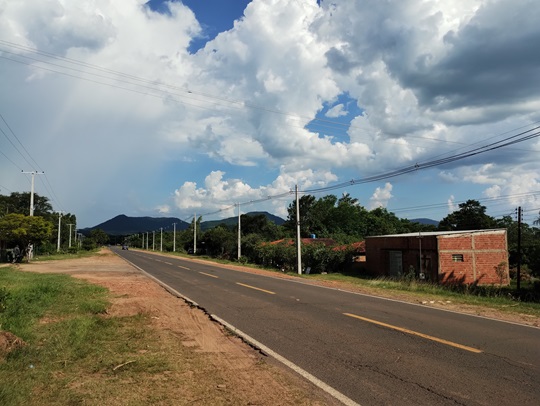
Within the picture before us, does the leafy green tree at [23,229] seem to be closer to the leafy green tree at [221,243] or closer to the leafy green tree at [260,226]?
the leafy green tree at [221,243]

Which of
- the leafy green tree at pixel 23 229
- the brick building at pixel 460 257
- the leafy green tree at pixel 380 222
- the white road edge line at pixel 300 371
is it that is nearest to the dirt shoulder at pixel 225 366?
the white road edge line at pixel 300 371

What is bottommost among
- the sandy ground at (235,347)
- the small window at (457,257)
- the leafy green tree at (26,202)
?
the sandy ground at (235,347)

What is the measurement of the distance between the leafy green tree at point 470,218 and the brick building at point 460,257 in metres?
32.5

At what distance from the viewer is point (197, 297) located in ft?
48.8

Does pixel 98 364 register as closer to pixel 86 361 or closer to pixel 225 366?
pixel 86 361

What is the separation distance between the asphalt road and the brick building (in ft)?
53.3

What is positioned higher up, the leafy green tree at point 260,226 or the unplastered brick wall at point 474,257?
the leafy green tree at point 260,226

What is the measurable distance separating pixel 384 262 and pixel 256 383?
3042 centimetres

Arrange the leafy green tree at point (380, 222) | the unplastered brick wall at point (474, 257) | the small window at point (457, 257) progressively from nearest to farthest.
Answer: the unplastered brick wall at point (474, 257), the small window at point (457, 257), the leafy green tree at point (380, 222)

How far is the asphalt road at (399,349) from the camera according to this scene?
538cm

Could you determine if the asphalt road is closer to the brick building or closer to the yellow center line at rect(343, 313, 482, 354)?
the yellow center line at rect(343, 313, 482, 354)

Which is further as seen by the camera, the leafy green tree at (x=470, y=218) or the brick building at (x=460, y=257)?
the leafy green tree at (x=470, y=218)

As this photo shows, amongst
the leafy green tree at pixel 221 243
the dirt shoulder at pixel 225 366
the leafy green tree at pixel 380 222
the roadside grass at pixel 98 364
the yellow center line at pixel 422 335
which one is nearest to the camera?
the roadside grass at pixel 98 364

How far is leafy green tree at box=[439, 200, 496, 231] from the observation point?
193 feet
